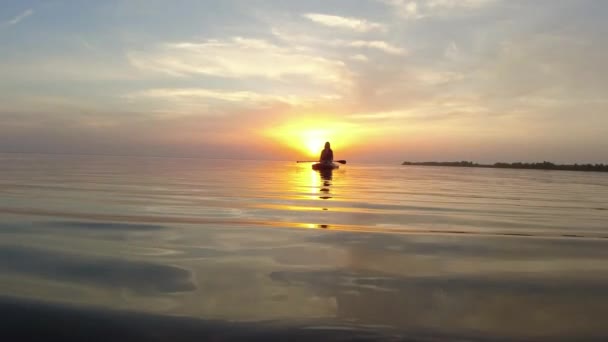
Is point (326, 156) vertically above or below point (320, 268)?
above

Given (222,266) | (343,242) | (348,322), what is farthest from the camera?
(343,242)

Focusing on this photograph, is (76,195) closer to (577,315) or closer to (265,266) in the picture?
(265,266)

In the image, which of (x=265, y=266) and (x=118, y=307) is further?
(x=265, y=266)

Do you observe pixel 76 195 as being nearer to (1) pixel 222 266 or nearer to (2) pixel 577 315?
(1) pixel 222 266

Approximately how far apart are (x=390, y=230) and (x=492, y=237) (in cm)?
173

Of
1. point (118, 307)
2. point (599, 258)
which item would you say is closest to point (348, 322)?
point (118, 307)

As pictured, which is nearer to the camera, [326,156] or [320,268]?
[320,268]

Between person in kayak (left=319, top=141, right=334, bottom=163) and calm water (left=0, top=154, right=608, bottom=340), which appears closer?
A: calm water (left=0, top=154, right=608, bottom=340)

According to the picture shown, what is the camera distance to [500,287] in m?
4.39

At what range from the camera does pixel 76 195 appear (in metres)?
12.4

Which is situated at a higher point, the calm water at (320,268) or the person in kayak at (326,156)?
the person in kayak at (326,156)

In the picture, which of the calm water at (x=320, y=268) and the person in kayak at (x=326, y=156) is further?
the person in kayak at (x=326, y=156)

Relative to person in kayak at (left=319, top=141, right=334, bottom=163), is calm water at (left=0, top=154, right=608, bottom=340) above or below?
below

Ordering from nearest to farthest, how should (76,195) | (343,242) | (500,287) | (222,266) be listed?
(500,287), (222,266), (343,242), (76,195)
